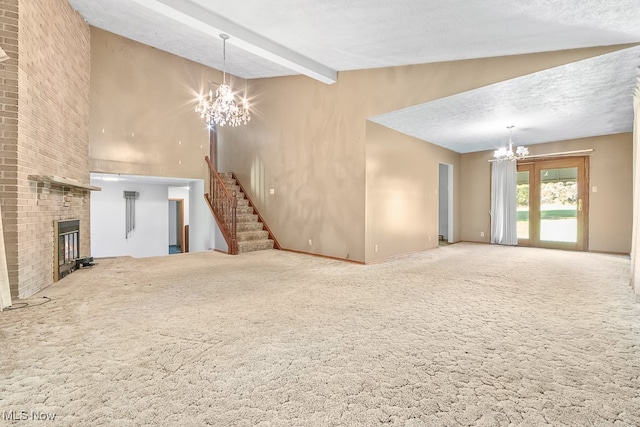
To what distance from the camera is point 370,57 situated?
4.84 m

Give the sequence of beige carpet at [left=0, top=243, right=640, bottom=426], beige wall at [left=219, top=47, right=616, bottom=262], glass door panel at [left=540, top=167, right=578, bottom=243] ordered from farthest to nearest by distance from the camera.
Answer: glass door panel at [left=540, top=167, right=578, bottom=243]
beige wall at [left=219, top=47, right=616, bottom=262]
beige carpet at [left=0, top=243, right=640, bottom=426]

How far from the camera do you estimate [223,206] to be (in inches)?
294

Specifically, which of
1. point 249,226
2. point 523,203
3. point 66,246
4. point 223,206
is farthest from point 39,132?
point 523,203

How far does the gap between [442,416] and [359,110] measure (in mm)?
5221

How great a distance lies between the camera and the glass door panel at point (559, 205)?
7617 mm

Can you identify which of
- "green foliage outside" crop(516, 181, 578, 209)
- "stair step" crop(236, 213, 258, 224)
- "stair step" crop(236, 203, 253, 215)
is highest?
"green foliage outside" crop(516, 181, 578, 209)

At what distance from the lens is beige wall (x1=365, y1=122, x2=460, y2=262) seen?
5.95m

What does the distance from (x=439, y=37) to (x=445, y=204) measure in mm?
7295

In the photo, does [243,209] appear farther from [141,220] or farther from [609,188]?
[609,188]

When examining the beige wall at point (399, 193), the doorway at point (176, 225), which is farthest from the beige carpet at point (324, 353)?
the doorway at point (176, 225)

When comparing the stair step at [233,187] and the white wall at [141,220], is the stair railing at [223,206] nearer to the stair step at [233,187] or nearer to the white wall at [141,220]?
the white wall at [141,220]

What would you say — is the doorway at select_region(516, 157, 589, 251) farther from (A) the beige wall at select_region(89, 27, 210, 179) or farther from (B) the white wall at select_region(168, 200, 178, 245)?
(B) the white wall at select_region(168, 200, 178, 245)

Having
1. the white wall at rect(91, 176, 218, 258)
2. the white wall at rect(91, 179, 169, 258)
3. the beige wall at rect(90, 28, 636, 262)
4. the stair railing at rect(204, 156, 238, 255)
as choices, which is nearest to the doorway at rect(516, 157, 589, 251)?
the beige wall at rect(90, 28, 636, 262)

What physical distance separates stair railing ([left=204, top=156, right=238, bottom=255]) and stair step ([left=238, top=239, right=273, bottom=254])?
14 centimetres
